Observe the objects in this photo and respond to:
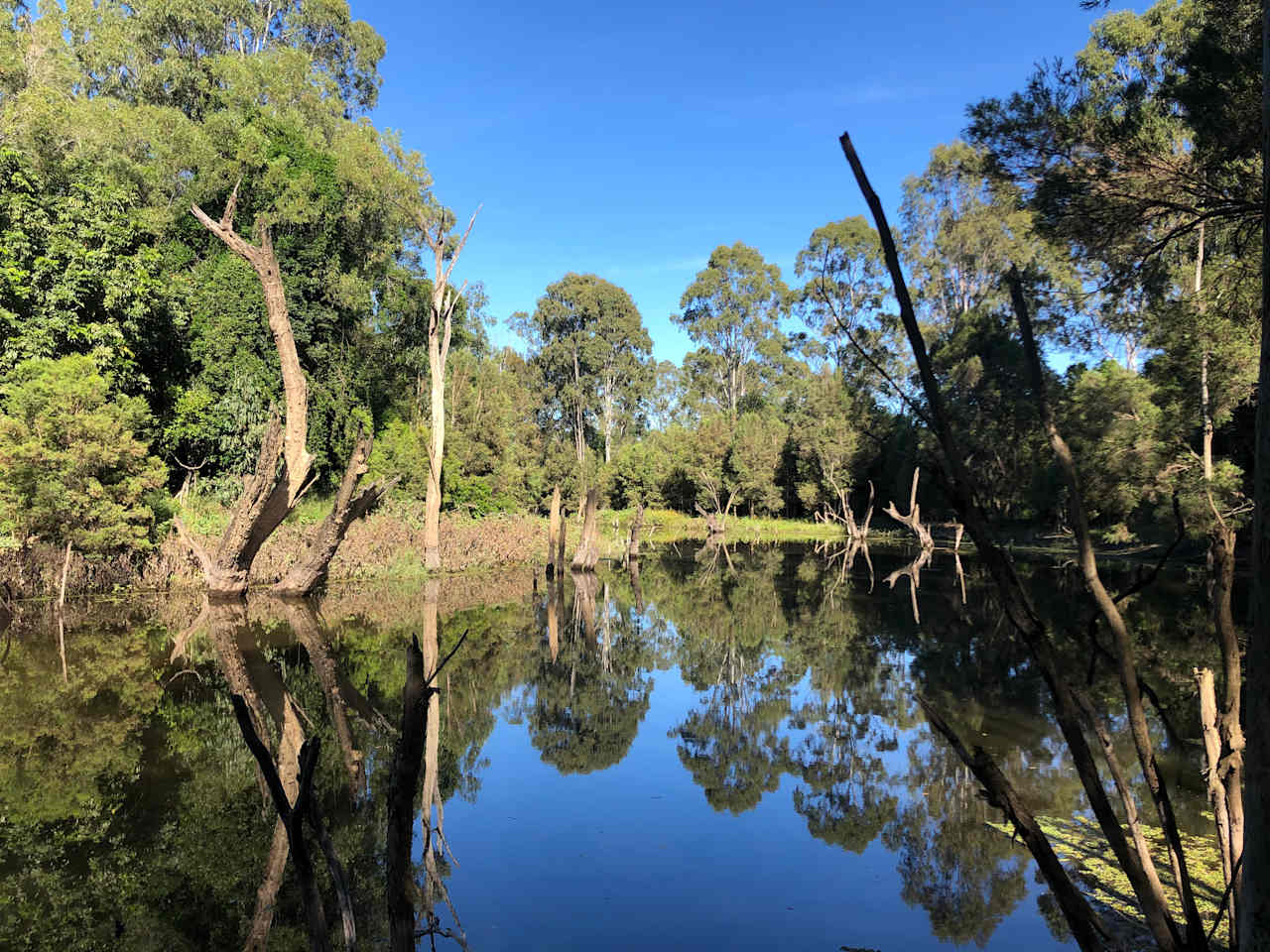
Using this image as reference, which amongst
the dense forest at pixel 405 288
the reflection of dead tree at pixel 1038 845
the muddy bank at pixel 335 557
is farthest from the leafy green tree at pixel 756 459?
the reflection of dead tree at pixel 1038 845

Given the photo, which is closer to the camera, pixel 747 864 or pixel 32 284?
pixel 747 864

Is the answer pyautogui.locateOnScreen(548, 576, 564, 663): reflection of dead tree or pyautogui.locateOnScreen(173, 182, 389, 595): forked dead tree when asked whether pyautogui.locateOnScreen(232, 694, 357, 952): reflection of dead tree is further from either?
pyautogui.locateOnScreen(173, 182, 389, 595): forked dead tree

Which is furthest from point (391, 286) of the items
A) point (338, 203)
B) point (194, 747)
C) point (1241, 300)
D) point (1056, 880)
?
point (1056, 880)

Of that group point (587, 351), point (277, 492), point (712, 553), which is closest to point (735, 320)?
point (587, 351)

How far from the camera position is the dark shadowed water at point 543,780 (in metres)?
3.99

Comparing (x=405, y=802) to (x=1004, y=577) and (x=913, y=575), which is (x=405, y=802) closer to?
(x=1004, y=577)

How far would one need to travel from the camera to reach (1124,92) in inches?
314

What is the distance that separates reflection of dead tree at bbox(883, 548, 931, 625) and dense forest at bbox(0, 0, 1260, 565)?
2.96m

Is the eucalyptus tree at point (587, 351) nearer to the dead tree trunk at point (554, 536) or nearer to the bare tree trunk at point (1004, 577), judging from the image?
the dead tree trunk at point (554, 536)

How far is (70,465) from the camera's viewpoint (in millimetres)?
11773

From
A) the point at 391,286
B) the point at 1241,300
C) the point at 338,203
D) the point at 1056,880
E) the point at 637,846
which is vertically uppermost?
the point at 338,203

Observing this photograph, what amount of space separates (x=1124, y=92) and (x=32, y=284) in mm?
19570

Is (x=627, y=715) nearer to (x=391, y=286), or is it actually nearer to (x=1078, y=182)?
(x=1078, y=182)

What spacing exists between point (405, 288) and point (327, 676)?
65.1ft
